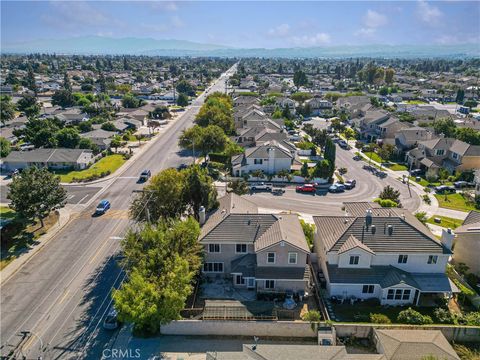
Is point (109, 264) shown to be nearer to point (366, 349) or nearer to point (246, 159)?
point (366, 349)

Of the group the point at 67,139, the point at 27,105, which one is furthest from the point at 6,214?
the point at 27,105

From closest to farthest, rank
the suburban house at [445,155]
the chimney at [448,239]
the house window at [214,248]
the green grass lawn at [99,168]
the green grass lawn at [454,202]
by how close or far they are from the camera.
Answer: the chimney at [448,239], the house window at [214,248], the green grass lawn at [454,202], the green grass lawn at [99,168], the suburban house at [445,155]

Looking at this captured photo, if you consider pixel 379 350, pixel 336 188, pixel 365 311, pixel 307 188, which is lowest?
pixel 365 311

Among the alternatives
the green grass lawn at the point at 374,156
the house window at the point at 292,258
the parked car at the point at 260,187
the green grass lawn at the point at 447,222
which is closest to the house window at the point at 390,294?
the house window at the point at 292,258

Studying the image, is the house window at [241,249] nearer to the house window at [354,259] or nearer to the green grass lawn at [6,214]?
the house window at [354,259]

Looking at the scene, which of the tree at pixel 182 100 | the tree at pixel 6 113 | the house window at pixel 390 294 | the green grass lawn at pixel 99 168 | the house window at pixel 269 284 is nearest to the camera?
the house window at pixel 390 294

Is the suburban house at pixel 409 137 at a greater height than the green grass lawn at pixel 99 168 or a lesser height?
greater

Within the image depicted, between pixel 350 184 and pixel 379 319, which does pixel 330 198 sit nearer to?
pixel 350 184

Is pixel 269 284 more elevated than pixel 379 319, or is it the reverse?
pixel 269 284
